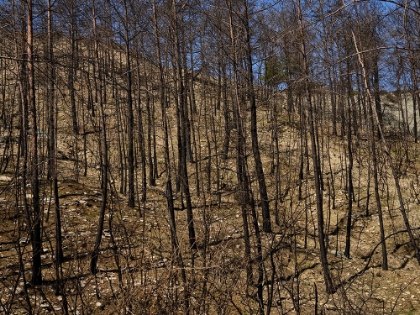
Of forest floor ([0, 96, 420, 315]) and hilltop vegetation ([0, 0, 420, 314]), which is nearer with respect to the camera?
forest floor ([0, 96, 420, 315])

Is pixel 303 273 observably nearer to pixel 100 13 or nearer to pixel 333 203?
pixel 333 203

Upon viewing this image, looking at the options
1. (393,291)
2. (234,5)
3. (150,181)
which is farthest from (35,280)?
(150,181)

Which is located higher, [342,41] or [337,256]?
[342,41]

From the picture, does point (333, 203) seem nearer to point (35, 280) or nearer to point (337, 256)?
point (337, 256)

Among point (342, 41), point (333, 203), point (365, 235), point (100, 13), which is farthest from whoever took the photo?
point (333, 203)

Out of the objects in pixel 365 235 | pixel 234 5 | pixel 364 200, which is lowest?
pixel 365 235

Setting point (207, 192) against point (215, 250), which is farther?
point (207, 192)

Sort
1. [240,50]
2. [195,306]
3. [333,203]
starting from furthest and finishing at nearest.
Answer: [333,203] → [240,50] → [195,306]

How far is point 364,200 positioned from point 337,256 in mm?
5722

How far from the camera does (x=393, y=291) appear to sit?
35.3ft

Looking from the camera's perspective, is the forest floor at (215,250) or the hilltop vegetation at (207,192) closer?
the forest floor at (215,250)

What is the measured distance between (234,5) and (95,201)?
26.6ft

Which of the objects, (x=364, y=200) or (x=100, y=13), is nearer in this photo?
(x=100, y=13)

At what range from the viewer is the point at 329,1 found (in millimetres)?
13109
